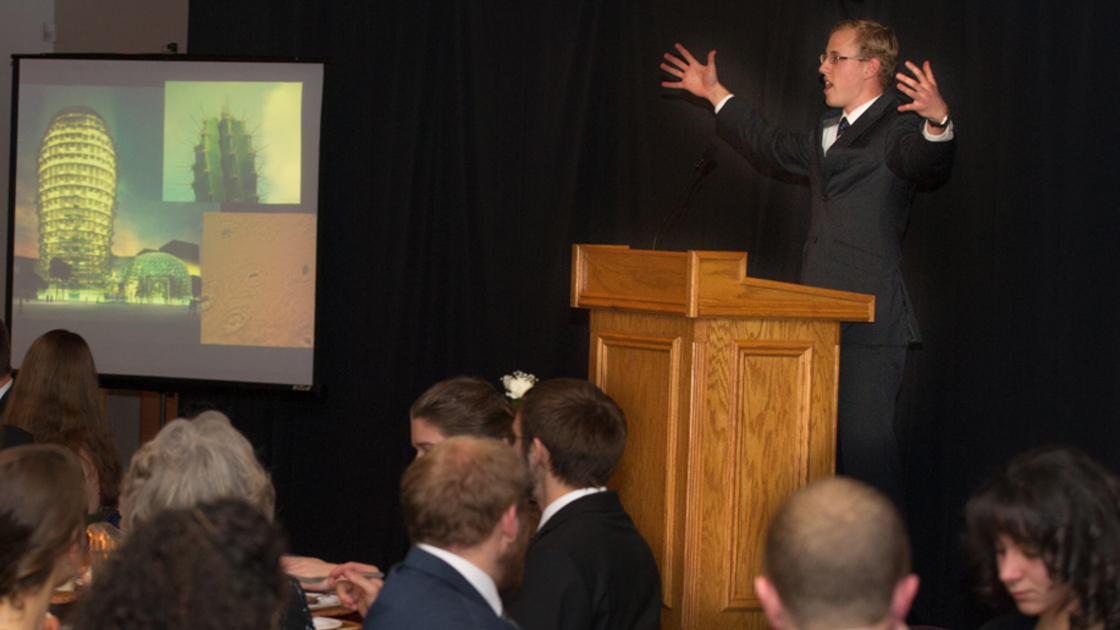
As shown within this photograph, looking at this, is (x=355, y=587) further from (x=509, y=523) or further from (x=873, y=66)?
(x=873, y=66)

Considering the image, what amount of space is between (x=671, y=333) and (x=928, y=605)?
1.64m

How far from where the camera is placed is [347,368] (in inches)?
210

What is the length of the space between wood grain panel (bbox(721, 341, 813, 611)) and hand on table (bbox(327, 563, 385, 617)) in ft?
3.39

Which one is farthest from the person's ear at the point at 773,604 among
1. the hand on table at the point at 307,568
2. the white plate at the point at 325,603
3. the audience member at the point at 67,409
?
the audience member at the point at 67,409

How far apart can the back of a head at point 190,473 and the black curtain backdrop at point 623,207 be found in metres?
2.61

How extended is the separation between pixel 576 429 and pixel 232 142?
319 centimetres

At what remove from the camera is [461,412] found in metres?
2.85

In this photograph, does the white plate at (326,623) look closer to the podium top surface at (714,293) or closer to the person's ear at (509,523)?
the person's ear at (509,523)

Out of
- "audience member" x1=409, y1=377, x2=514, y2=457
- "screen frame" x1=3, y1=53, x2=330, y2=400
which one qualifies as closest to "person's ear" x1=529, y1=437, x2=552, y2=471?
"audience member" x1=409, y1=377, x2=514, y2=457

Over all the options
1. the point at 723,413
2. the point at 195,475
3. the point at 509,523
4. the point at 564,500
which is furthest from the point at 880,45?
the point at 195,475

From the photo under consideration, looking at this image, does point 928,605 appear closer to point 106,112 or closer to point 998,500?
point 998,500

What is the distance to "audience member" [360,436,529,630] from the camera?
1.75m

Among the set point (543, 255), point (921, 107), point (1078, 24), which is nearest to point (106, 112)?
point (543, 255)

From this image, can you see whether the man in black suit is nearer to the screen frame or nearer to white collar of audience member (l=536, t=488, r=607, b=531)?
white collar of audience member (l=536, t=488, r=607, b=531)
